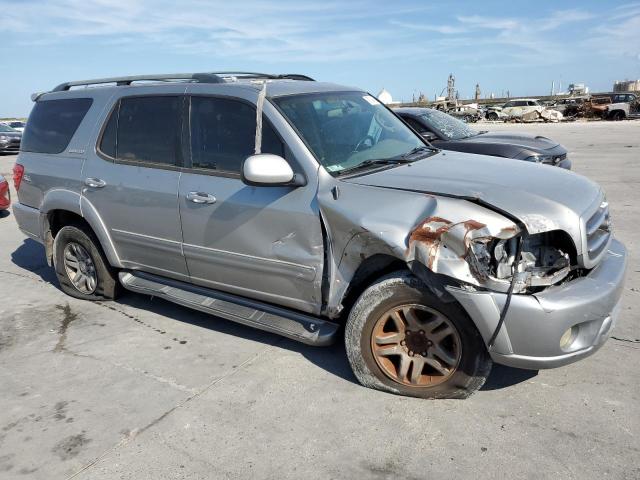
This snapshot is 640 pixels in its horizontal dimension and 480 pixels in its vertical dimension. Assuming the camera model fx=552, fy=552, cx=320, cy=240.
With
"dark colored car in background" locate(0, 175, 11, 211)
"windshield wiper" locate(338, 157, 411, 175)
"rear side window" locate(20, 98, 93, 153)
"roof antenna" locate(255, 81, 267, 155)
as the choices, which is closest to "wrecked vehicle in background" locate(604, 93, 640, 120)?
"dark colored car in background" locate(0, 175, 11, 211)

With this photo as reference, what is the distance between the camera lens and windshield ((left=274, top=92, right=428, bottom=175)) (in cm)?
366

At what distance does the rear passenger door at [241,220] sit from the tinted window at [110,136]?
92cm

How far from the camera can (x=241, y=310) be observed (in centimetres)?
392

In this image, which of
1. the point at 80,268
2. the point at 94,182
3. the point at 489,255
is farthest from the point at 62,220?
the point at 489,255

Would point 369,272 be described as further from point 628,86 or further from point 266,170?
point 628,86

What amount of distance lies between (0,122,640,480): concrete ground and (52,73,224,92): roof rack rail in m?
1.96

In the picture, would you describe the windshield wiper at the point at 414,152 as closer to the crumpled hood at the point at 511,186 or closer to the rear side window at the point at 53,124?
the crumpled hood at the point at 511,186

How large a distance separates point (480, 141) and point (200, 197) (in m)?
5.62

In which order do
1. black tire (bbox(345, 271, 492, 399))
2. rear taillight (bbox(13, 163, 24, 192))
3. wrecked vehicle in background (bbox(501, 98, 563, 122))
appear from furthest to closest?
wrecked vehicle in background (bbox(501, 98, 563, 122)) → rear taillight (bbox(13, 163, 24, 192)) → black tire (bbox(345, 271, 492, 399))

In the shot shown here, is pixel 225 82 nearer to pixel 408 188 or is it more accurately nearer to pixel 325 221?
pixel 325 221

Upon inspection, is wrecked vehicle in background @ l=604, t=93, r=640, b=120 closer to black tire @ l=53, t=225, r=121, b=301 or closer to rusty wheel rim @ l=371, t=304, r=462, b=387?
black tire @ l=53, t=225, r=121, b=301

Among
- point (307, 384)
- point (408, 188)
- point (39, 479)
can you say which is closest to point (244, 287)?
point (307, 384)

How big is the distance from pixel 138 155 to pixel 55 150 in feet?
3.86

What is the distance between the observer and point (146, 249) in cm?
Result: 443
